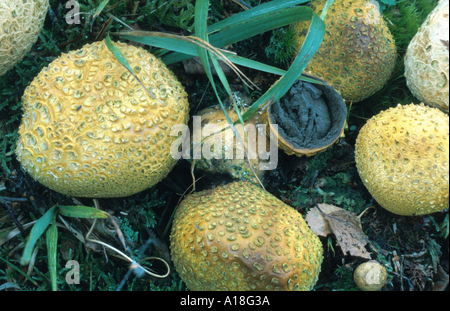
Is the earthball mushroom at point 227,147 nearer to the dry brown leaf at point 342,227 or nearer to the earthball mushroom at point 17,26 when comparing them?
the dry brown leaf at point 342,227

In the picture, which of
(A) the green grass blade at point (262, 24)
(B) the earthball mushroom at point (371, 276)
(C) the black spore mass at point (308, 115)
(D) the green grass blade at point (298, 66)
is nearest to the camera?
(D) the green grass blade at point (298, 66)

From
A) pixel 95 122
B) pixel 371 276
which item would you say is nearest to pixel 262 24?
pixel 95 122

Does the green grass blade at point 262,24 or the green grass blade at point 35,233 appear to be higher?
the green grass blade at point 262,24

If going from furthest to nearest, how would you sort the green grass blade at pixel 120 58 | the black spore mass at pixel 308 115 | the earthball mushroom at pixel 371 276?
the black spore mass at pixel 308 115
the earthball mushroom at pixel 371 276
the green grass blade at pixel 120 58

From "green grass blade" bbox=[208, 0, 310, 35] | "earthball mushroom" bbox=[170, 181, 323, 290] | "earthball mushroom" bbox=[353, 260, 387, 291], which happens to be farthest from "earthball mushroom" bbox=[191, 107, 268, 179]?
"earthball mushroom" bbox=[353, 260, 387, 291]

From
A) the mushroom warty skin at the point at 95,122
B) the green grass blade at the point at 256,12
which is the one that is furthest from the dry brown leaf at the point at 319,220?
the green grass blade at the point at 256,12

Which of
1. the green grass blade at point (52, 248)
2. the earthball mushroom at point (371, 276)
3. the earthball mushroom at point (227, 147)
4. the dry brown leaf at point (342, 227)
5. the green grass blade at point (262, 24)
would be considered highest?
the green grass blade at point (262, 24)
